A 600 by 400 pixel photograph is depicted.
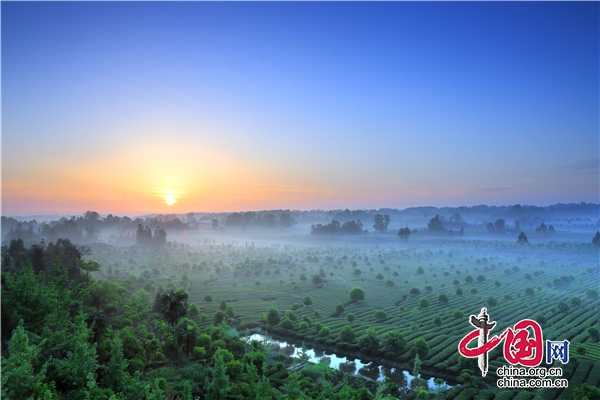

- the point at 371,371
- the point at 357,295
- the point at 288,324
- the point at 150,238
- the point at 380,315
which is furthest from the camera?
the point at 150,238

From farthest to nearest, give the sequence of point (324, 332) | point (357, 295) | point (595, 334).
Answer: point (357, 295) → point (324, 332) → point (595, 334)

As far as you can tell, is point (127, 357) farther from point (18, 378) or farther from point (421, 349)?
point (421, 349)

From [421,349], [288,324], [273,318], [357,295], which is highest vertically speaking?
[421,349]

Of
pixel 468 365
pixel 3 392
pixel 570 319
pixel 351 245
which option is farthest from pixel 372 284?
pixel 351 245

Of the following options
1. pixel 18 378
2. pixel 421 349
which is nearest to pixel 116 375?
A: pixel 18 378

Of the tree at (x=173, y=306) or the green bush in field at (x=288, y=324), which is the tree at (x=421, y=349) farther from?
the tree at (x=173, y=306)

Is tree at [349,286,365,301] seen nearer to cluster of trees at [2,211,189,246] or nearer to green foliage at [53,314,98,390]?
green foliage at [53,314,98,390]

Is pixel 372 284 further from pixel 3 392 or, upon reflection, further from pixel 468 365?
pixel 3 392

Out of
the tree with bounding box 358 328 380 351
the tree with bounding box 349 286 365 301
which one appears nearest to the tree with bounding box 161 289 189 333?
the tree with bounding box 358 328 380 351

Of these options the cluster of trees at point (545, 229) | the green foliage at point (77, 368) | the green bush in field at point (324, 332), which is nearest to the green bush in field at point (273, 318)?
the green bush in field at point (324, 332)
